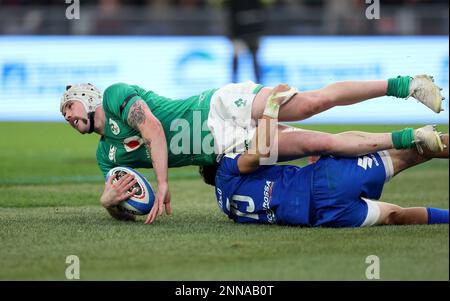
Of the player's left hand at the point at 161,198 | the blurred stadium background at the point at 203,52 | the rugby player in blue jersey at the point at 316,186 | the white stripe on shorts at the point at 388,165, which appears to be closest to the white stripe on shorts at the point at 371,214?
the rugby player in blue jersey at the point at 316,186

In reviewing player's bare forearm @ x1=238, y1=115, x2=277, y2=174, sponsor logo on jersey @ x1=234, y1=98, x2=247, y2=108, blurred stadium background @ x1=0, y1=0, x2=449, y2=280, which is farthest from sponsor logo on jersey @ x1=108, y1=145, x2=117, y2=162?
blurred stadium background @ x1=0, y1=0, x2=449, y2=280

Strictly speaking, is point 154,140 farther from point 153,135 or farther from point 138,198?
point 138,198

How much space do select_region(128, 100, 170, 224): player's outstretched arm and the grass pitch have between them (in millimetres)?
192

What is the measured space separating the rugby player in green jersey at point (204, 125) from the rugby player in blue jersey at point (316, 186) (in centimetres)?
12

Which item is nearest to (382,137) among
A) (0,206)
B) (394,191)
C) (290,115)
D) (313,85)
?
(290,115)

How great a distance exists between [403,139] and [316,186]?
0.70 metres

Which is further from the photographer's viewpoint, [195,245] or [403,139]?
[403,139]

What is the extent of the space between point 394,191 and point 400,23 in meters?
8.03

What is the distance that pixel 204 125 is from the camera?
7008mm

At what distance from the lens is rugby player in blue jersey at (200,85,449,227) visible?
6.52 meters

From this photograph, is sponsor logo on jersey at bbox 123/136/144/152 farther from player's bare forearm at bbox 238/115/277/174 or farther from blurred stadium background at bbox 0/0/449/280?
blurred stadium background at bbox 0/0/449/280

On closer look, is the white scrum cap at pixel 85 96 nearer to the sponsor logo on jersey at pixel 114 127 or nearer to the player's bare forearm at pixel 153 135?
the sponsor logo on jersey at pixel 114 127

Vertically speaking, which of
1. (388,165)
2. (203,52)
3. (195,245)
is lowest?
(195,245)

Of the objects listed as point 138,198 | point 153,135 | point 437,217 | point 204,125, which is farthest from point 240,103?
point 437,217
